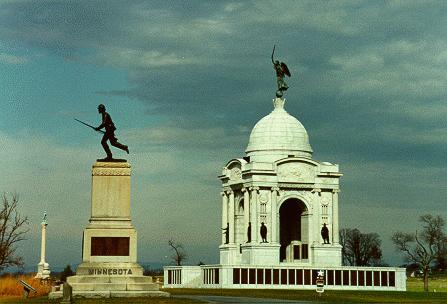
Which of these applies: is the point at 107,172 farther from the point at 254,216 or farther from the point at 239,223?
the point at 239,223

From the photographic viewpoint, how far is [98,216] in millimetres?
52906

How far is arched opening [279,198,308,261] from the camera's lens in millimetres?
112000

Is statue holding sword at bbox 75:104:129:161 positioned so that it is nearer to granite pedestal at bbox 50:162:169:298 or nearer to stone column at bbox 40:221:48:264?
granite pedestal at bbox 50:162:169:298

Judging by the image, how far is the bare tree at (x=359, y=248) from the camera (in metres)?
150

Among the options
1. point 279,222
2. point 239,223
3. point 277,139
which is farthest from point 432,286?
point 277,139

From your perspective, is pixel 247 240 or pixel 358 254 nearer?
pixel 247 240

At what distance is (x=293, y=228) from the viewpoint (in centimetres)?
11756

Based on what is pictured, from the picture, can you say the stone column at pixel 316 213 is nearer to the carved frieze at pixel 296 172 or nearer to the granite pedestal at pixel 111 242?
the carved frieze at pixel 296 172

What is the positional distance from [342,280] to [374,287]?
11.3 ft

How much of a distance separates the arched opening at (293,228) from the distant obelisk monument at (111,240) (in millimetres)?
59462

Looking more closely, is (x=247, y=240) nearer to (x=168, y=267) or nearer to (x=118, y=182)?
(x=168, y=267)

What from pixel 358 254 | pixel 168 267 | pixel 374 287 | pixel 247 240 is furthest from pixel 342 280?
pixel 358 254

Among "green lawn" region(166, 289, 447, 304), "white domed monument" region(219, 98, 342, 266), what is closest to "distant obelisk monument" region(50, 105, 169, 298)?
"green lawn" region(166, 289, 447, 304)

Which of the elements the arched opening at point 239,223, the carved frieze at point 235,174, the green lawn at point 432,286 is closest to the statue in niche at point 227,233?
the arched opening at point 239,223
